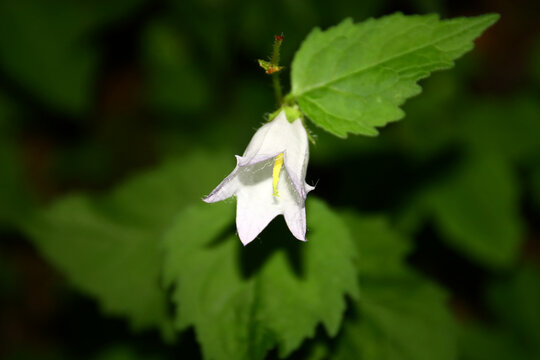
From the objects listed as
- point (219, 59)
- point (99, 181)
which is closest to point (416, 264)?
point (219, 59)

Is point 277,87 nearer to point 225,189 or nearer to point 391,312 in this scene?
point 225,189

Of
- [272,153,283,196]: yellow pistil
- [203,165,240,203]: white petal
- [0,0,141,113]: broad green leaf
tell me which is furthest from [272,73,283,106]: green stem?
[0,0,141,113]: broad green leaf

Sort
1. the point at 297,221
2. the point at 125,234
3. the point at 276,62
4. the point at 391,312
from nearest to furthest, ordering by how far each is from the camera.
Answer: the point at 297,221
the point at 276,62
the point at 391,312
the point at 125,234

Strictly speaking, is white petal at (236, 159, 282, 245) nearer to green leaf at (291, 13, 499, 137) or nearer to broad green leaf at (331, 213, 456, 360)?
green leaf at (291, 13, 499, 137)

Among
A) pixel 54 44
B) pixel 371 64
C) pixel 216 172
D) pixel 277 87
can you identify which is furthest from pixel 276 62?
pixel 54 44

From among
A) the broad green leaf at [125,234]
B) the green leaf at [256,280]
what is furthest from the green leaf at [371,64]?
the broad green leaf at [125,234]

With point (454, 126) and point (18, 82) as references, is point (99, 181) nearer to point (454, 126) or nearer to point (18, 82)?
point (18, 82)

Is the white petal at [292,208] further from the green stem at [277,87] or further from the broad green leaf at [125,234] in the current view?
the broad green leaf at [125,234]
